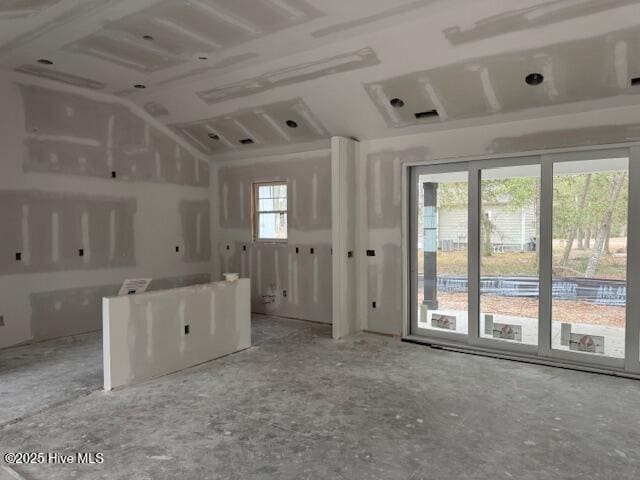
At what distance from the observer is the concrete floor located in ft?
9.21

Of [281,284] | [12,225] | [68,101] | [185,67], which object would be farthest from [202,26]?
[281,284]

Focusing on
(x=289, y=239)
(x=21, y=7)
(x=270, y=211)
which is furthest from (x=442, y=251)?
(x=21, y=7)

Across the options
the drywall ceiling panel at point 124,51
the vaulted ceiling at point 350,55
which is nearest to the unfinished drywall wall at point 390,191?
the vaulted ceiling at point 350,55

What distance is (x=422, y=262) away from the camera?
584cm

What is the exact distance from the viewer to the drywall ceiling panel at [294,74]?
4570 millimetres

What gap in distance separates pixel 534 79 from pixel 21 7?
15.2 ft

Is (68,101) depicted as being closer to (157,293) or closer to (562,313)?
(157,293)

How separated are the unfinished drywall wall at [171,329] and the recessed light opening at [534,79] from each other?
3815 millimetres

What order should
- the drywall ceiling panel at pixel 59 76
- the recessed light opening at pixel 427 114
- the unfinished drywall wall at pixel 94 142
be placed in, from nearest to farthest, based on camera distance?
the recessed light opening at pixel 427 114
the drywall ceiling panel at pixel 59 76
the unfinished drywall wall at pixel 94 142

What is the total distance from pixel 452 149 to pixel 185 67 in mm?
3339

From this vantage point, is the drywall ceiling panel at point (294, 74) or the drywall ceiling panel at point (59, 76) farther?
the drywall ceiling panel at point (59, 76)

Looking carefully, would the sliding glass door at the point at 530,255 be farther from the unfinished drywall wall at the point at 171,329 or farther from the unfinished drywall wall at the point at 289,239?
the unfinished drywall wall at the point at 171,329

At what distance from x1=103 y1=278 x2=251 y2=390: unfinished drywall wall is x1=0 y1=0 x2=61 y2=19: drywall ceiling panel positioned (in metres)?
2.56

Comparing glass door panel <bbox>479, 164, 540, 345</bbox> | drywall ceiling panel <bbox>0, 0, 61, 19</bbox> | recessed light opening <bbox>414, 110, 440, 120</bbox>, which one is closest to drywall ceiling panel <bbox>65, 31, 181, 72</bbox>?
drywall ceiling panel <bbox>0, 0, 61, 19</bbox>
